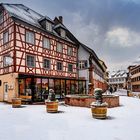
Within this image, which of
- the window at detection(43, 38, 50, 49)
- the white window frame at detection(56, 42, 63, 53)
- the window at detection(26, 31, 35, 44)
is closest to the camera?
the window at detection(26, 31, 35, 44)

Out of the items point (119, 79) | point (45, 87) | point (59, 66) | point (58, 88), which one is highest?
point (119, 79)

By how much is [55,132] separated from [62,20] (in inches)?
1180

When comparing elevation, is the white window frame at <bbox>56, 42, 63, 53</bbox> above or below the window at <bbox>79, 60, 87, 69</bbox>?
above

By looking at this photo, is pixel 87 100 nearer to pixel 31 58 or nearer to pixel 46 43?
pixel 31 58

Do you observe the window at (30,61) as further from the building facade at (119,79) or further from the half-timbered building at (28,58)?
the building facade at (119,79)

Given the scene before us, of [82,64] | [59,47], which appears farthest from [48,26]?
[82,64]

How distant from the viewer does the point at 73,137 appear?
7461 millimetres

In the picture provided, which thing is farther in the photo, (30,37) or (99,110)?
(30,37)

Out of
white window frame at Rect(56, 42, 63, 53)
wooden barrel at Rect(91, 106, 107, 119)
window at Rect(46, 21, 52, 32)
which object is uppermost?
window at Rect(46, 21, 52, 32)

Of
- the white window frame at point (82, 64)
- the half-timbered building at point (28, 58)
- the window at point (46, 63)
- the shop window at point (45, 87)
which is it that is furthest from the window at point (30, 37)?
the white window frame at point (82, 64)

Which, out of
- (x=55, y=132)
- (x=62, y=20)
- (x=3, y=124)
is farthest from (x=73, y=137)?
(x=62, y=20)

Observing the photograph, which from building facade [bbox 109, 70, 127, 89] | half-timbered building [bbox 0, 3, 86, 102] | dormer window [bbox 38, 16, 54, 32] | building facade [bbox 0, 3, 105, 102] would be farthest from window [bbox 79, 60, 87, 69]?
building facade [bbox 109, 70, 127, 89]

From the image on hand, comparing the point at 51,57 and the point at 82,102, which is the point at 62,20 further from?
the point at 82,102

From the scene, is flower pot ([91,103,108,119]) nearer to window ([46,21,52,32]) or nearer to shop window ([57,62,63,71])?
shop window ([57,62,63,71])
